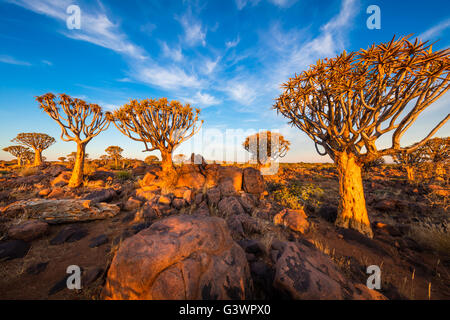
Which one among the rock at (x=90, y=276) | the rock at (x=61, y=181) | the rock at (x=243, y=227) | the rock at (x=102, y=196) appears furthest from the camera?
the rock at (x=61, y=181)

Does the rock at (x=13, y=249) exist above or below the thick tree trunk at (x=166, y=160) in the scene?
below

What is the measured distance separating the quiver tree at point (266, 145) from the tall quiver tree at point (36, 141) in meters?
34.4

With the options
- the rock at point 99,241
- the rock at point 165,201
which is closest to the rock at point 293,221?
the rock at point 165,201

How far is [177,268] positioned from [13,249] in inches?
168

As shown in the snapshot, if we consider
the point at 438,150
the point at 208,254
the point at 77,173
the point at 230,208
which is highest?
the point at 438,150

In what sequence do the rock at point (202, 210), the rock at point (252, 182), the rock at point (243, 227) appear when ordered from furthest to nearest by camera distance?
the rock at point (252, 182) < the rock at point (202, 210) < the rock at point (243, 227)

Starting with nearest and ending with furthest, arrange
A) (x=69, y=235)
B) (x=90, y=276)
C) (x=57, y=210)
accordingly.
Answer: (x=90, y=276)
(x=69, y=235)
(x=57, y=210)

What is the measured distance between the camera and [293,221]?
5.09 metres

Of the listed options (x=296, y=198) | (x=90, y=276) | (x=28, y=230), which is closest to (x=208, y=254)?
(x=90, y=276)

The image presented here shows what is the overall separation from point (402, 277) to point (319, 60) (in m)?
6.18

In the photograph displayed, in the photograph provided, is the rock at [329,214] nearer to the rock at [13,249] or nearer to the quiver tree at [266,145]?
the rock at [13,249]

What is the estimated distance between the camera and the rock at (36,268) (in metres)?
2.90

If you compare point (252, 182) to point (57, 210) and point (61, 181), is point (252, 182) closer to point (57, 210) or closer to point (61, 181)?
point (57, 210)

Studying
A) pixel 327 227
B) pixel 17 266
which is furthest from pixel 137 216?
pixel 327 227
